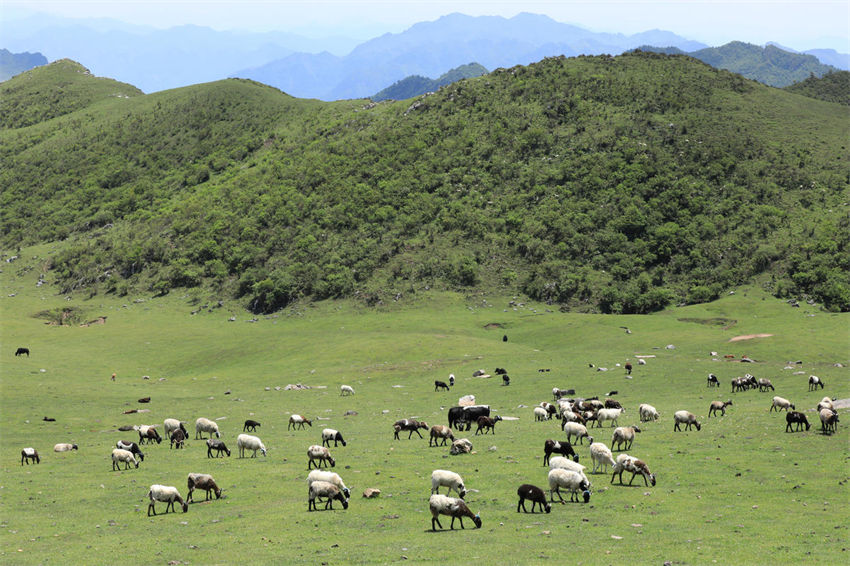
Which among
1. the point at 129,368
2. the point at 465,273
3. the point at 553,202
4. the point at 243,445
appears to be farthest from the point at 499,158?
the point at 243,445

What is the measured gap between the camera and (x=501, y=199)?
421 feet

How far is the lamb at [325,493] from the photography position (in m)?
25.0

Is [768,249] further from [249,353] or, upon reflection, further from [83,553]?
[83,553]

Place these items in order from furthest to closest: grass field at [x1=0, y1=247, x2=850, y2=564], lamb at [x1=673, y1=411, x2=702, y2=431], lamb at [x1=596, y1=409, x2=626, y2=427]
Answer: lamb at [x1=596, y1=409, x2=626, y2=427] < lamb at [x1=673, y1=411, x2=702, y2=431] < grass field at [x1=0, y1=247, x2=850, y2=564]

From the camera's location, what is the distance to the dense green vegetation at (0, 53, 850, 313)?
109 meters

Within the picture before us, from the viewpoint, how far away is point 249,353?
80.2m

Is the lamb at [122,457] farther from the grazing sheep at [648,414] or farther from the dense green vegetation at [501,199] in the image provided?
the dense green vegetation at [501,199]

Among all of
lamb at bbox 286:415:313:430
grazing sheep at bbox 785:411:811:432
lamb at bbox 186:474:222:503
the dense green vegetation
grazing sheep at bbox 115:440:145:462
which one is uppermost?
the dense green vegetation

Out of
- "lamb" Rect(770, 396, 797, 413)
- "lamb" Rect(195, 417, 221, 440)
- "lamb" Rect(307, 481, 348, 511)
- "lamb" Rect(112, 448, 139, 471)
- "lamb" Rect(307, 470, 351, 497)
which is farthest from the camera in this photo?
"lamb" Rect(195, 417, 221, 440)

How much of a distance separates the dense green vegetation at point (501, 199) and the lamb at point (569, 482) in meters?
76.3

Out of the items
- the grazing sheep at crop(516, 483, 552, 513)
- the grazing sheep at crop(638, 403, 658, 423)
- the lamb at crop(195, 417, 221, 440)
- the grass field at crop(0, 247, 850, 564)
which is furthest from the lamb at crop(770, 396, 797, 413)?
the lamb at crop(195, 417, 221, 440)

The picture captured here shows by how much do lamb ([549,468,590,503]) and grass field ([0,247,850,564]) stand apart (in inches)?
29.8

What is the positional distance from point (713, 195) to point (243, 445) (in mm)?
104241

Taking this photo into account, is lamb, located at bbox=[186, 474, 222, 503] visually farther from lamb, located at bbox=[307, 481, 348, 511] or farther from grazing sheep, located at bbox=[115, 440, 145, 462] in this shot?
grazing sheep, located at bbox=[115, 440, 145, 462]
